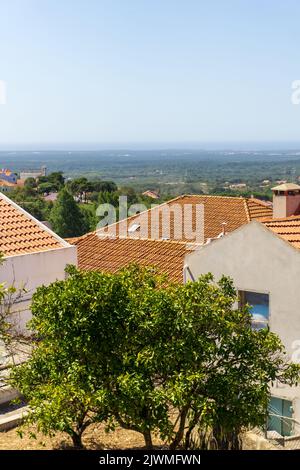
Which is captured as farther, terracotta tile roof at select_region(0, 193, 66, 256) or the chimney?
the chimney

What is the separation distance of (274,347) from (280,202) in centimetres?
1161

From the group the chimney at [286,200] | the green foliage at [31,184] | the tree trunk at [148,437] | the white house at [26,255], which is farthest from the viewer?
the green foliage at [31,184]

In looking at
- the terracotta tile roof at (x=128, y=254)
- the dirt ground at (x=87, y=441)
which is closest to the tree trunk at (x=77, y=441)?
the dirt ground at (x=87, y=441)

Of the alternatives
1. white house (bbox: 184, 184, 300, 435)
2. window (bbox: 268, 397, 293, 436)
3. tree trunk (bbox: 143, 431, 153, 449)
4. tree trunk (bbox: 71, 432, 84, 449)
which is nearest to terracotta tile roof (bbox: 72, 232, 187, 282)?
white house (bbox: 184, 184, 300, 435)

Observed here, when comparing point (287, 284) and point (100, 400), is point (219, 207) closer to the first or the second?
point (287, 284)

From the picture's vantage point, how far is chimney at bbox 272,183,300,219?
1998cm

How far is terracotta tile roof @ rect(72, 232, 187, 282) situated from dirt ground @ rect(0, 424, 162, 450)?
8.28 metres

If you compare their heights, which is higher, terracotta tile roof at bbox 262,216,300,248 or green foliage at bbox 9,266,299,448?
terracotta tile roof at bbox 262,216,300,248

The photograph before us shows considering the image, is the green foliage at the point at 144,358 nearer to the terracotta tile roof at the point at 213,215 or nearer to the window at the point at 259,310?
the window at the point at 259,310

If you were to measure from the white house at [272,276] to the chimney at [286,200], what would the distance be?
190 inches

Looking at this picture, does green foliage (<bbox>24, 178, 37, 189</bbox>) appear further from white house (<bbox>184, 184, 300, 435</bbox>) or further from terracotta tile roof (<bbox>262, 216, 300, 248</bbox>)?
white house (<bbox>184, 184, 300, 435</bbox>)

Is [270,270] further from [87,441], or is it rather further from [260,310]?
[87,441]

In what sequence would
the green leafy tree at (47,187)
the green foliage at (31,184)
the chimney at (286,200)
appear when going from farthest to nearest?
1. the green foliage at (31,184)
2. the green leafy tree at (47,187)
3. the chimney at (286,200)

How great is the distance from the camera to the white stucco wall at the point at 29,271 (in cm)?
1579
